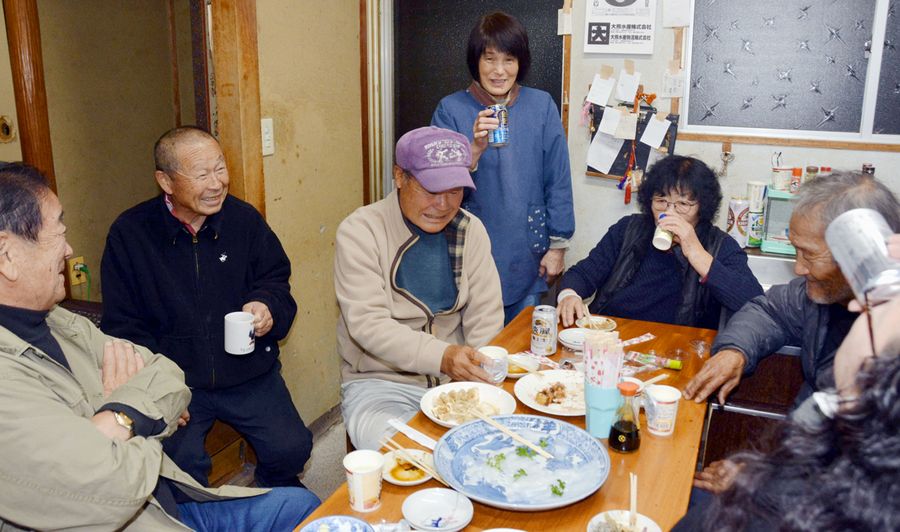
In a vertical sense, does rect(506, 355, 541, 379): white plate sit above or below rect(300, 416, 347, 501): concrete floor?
above

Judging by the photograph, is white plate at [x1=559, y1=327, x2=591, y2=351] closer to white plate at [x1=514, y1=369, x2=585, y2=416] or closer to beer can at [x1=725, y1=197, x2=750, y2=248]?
white plate at [x1=514, y1=369, x2=585, y2=416]

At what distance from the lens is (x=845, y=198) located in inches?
70.4

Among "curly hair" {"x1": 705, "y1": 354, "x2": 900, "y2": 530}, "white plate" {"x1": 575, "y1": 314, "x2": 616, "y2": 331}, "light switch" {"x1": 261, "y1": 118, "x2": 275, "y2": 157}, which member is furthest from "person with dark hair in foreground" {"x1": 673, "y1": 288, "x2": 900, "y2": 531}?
"light switch" {"x1": 261, "y1": 118, "x2": 275, "y2": 157}

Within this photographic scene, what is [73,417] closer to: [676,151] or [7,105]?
[7,105]

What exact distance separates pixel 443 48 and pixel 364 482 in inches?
112

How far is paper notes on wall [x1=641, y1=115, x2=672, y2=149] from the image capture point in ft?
11.1

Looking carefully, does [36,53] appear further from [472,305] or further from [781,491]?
[781,491]

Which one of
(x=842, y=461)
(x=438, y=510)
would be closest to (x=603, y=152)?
(x=438, y=510)

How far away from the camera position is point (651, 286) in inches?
103

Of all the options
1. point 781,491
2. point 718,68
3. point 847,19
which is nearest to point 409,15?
point 718,68

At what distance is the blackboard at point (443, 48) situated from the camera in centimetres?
355

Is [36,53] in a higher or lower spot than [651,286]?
higher

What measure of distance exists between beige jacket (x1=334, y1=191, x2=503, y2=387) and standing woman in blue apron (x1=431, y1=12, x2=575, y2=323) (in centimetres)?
59

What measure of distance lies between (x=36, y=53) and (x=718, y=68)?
9.64 ft
